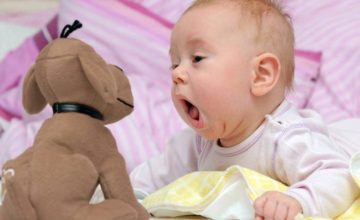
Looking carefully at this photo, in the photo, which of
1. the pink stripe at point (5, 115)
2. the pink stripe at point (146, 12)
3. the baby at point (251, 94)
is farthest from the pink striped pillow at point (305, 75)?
the pink stripe at point (5, 115)

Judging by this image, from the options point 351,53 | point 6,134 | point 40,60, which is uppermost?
point 40,60

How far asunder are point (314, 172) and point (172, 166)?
31 centimetres

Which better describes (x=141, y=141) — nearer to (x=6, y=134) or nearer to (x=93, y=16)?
(x=6, y=134)

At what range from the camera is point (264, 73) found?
0.91 m

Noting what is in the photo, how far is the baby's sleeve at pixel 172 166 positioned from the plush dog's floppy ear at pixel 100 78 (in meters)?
0.40

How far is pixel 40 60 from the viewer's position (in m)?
0.72

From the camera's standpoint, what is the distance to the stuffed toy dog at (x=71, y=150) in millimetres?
669

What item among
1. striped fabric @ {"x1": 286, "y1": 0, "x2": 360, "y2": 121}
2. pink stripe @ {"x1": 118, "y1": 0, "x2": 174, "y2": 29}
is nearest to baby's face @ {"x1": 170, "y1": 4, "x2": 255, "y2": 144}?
striped fabric @ {"x1": 286, "y1": 0, "x2": 360, "y2": 121}

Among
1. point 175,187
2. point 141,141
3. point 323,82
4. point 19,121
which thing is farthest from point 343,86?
point 19,121

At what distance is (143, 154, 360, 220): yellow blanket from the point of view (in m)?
0.82

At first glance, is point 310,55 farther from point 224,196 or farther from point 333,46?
point 224,196

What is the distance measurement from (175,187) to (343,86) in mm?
628

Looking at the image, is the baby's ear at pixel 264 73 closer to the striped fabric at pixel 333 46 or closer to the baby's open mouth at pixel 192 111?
the baby's open mouth at pixel 192 111

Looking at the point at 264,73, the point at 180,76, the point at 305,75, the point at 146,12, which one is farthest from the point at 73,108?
the point at 146,12
